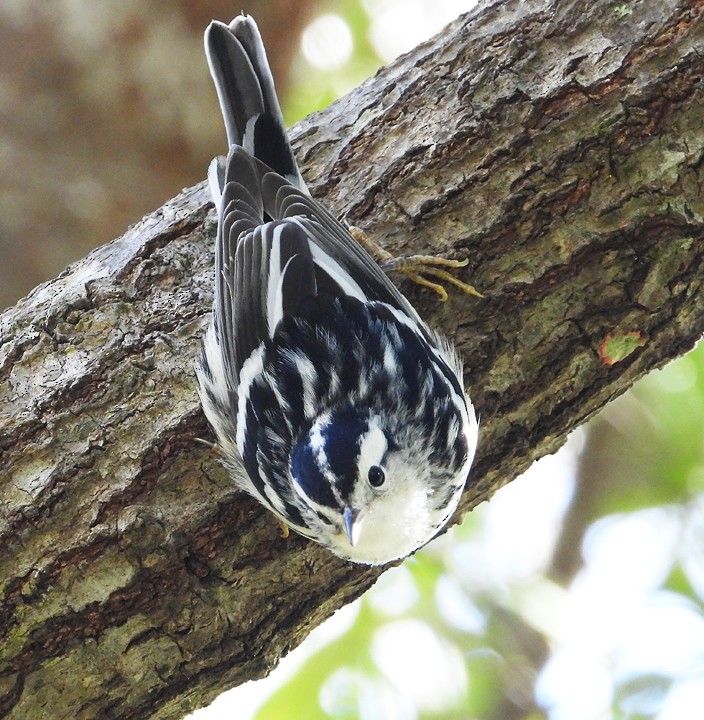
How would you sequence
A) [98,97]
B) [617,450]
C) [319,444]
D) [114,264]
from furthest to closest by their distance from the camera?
[617,450]
[98,97]
[114,264]
[319,444]

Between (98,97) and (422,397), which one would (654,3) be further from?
(98,97)

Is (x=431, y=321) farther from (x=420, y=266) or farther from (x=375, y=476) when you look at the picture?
(x=375, y=476)

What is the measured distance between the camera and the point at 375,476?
1.99m

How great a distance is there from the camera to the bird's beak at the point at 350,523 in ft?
6.18

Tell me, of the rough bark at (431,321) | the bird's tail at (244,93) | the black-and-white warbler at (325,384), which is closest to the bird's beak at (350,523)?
the black-and-white warbler at (325,384)

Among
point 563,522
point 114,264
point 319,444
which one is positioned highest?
point 114,264

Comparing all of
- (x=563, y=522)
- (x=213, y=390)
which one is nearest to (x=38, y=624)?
(x=213, y=390)

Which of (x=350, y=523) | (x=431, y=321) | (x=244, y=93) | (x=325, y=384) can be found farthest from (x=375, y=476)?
(x=244, y=93)

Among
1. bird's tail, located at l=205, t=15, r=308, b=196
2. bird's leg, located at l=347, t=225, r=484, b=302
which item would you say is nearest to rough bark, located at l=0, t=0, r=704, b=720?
bird's leg, located at l=347, t=225, r=484, b=302

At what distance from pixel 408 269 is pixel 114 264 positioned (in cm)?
81

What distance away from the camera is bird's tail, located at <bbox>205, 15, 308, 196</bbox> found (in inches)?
100.0

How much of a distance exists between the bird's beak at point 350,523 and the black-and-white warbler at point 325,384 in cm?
4

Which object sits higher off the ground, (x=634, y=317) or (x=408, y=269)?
(x=408, y=269)

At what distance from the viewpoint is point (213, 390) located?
88.4 inches
